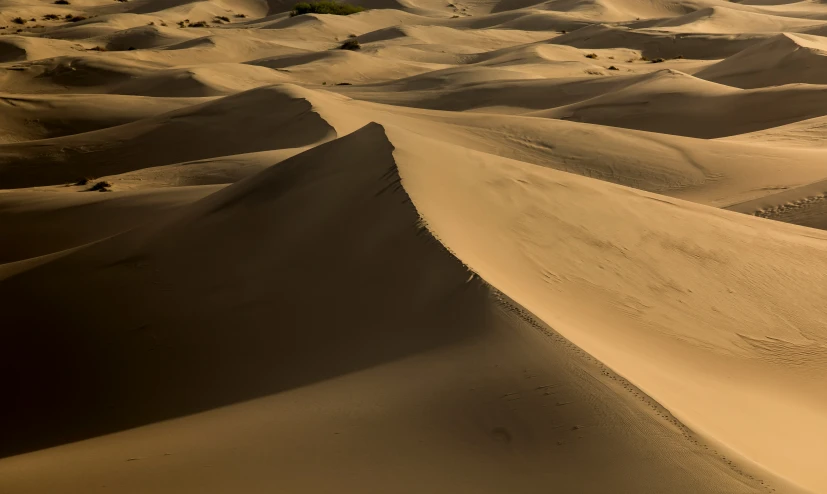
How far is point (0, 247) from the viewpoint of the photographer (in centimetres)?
909

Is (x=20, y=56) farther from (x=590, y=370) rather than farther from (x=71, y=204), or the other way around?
(x=590, y=370)

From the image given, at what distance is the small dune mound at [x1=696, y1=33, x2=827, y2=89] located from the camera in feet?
56.9

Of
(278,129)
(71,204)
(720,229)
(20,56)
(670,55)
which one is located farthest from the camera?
(670,55)

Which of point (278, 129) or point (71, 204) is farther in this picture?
point (278, 129)

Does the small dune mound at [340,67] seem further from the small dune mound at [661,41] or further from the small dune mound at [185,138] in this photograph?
the small dune mound at [185,138]

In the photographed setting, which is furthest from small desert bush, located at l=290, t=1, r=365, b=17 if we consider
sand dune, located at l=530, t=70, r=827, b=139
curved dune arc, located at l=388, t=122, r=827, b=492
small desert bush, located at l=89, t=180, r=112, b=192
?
curved dune arc, located at l=388, t=122, r=827, b=492

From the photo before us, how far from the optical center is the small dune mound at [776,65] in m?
17.3

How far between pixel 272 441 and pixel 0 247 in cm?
698

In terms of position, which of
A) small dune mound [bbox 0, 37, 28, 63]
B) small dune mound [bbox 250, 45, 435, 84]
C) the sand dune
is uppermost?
the sand dune

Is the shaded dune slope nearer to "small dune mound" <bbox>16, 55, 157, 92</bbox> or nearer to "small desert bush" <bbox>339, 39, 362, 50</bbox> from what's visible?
"small dune mound" <bbox>16, 55, 157, 92</bbox>

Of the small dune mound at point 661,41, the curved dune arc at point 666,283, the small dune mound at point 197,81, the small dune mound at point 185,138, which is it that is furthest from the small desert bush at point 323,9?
the curved dune arc at point 666,283

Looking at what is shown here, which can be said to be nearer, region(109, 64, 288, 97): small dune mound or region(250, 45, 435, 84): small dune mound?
region(109, 64, 288, 97): small dune mound

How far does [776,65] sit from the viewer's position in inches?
704

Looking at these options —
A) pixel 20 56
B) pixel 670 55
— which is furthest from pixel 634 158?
pixel 20 56
